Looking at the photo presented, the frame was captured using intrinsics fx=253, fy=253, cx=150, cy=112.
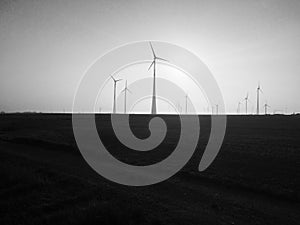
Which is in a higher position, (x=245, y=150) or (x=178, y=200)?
(x=245, y=150)

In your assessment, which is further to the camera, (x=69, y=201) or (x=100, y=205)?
(x=69, y=201)

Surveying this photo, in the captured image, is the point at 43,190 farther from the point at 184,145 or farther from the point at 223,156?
the point at 184,145

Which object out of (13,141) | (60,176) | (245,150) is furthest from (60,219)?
(13,141)

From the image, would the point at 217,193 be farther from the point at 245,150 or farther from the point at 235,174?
the point at 245,150

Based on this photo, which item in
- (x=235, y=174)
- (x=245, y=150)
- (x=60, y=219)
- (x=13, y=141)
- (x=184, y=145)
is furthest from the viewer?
(x=13, y=141)

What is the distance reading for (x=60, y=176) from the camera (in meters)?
17.2

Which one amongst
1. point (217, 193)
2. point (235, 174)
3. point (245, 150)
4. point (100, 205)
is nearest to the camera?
point (100, 205)

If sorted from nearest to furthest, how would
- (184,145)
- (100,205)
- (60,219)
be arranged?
(60,219), (100,205), (184,145)

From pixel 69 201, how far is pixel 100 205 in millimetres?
2294

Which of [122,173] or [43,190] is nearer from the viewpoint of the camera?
[43,190]

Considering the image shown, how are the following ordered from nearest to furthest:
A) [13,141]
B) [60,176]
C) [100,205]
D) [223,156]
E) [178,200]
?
[100,205]
[178,200]
[60,176]
[223,156]
[13,141]

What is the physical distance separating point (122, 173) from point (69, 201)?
7.31 m

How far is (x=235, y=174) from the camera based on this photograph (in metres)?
18.7

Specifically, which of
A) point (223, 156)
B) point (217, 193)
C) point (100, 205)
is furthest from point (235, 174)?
point (100, 205)
